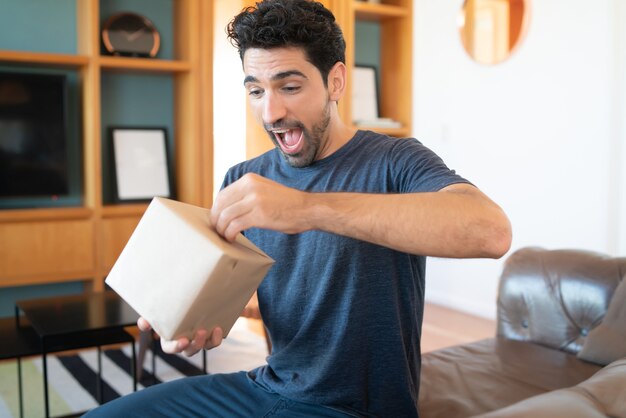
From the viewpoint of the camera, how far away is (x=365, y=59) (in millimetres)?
5102

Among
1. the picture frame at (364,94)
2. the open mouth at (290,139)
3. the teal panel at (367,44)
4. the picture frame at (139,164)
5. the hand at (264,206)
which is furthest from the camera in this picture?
the teal panel at (367,44)

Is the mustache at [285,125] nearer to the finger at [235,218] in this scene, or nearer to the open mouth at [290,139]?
the open mouth at [290,139]

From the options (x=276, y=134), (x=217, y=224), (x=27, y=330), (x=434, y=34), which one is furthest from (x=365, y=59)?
(x=217, y=224)

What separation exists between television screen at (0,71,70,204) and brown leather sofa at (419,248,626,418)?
8.04ft

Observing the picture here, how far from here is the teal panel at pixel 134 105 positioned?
4.07 metres

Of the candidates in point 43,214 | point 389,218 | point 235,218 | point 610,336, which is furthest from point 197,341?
point 43,214

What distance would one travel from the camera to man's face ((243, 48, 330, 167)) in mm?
1427

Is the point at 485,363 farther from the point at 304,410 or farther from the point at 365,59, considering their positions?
the point at 365,59

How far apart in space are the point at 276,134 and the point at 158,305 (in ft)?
1.54

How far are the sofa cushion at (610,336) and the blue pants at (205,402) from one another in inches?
47.0

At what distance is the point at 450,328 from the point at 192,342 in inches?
125

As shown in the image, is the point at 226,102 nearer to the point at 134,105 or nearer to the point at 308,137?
the point at 134,105

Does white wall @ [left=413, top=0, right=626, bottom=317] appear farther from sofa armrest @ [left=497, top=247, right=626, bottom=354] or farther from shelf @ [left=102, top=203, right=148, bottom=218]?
shelf @ [left=102, top=203, right=148, bottom=218]

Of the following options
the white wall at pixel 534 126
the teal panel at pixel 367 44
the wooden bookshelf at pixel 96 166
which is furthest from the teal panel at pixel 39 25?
the white wall at pixel 534 126
